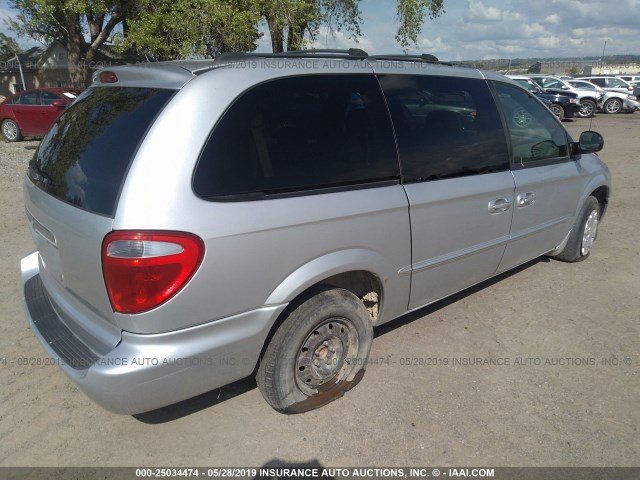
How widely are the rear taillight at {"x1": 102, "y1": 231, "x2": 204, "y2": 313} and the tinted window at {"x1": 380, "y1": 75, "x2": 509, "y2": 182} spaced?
1391 mm

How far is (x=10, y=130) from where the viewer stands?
45.3ft

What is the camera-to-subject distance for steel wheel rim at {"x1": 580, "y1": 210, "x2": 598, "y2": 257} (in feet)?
15.6

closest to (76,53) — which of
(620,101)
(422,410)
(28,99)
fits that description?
(28,99)

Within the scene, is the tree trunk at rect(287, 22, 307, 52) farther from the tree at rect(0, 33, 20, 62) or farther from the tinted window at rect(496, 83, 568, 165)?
the tree at rect(0, 33, 20, 62)

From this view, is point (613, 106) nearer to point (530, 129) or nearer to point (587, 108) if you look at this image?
point (587, 108)

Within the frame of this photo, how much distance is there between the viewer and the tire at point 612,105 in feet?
77.9

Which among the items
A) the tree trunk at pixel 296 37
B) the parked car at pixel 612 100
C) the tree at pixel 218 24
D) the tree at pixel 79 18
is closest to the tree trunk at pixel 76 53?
the tree at pixel 79 18

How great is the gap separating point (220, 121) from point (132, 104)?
50 cm

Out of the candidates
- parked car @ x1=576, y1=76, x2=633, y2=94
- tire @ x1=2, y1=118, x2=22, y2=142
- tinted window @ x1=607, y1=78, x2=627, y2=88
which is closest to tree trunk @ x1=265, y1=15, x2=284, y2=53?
tire @ x1=2, y1=118, x2=22, y2=142

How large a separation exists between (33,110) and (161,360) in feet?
45.6

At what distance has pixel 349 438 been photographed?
2.54m

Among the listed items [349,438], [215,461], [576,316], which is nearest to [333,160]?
[349,438]

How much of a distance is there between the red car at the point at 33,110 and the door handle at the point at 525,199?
12790 millimetres

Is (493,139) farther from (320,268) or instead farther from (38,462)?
(38,462)
